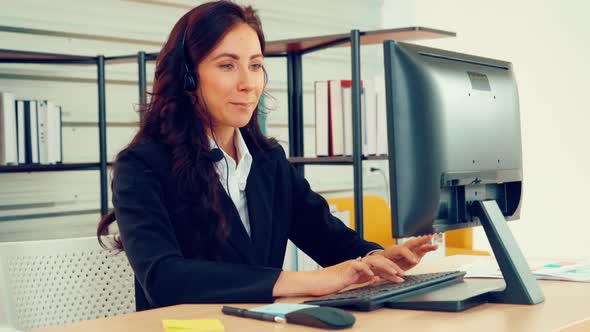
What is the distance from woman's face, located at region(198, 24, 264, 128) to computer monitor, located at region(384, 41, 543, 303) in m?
0.51

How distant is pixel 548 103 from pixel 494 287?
11.1 ft

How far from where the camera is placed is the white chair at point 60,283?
1632 mm

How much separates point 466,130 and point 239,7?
2.35 feet

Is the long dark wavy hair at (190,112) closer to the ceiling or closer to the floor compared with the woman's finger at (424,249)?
closer to the ceiling

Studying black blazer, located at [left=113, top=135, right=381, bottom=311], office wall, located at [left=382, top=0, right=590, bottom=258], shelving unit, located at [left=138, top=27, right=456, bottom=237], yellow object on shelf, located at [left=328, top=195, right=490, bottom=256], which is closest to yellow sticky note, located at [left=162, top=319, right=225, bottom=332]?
black blazer, located at [left=113, top=135, right=381, bottom=311]

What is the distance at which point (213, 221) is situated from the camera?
5.53 feet

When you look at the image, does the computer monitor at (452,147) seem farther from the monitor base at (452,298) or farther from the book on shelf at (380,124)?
the book on shelf at (380,124)

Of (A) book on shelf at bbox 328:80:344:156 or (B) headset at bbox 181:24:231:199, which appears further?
(A) book on shelf at bbox 328:80:344:156

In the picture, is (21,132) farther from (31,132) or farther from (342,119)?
(342,119)

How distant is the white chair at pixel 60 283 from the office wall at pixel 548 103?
3.33 m

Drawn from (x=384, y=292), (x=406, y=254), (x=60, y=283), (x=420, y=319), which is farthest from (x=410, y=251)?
(x=60, y=283)

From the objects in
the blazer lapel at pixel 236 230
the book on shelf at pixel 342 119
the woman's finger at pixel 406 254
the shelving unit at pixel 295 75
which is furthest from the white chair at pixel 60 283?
the book on shelf at pixel 342 119

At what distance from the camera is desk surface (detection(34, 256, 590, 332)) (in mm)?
1181

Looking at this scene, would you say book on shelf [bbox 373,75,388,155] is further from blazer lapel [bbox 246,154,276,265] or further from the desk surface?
the desk surface
